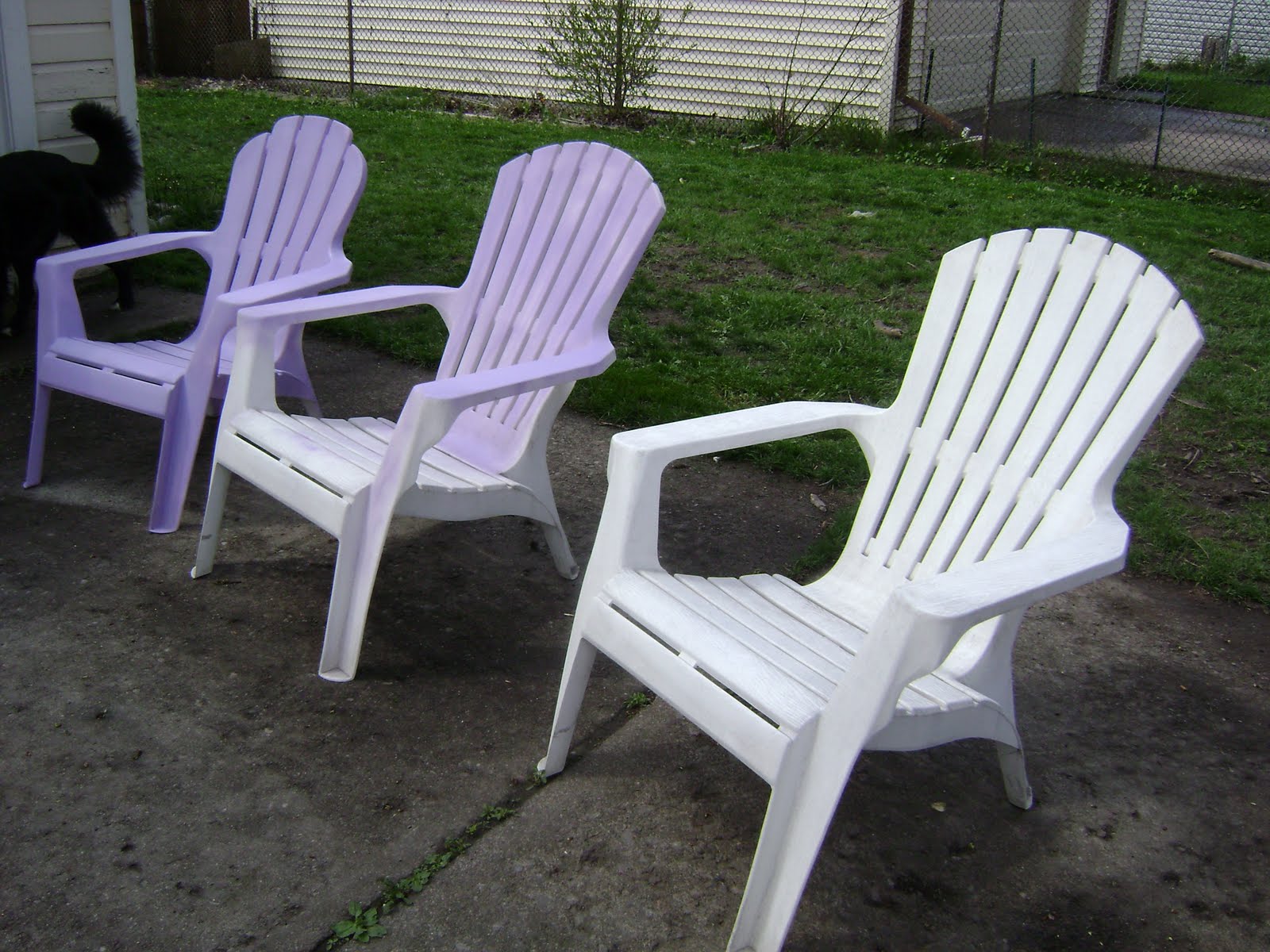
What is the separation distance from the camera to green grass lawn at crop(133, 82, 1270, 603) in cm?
375

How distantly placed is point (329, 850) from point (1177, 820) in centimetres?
156

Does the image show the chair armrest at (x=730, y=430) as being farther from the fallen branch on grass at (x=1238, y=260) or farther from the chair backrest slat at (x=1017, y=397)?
the fallen branch on grass at (x=1238, y=260)

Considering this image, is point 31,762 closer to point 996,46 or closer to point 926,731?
point 926,731

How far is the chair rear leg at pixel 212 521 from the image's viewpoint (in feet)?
9.60

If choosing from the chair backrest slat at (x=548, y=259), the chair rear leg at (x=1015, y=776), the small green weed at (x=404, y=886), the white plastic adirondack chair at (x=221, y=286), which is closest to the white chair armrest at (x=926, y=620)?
the chair rear leg at (x=1015, y=776)

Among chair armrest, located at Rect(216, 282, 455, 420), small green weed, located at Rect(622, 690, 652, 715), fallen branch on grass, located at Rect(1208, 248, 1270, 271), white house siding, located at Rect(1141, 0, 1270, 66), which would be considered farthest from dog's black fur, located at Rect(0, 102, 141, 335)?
white house siding, located at Rect(1141, 0, 1270, 66)

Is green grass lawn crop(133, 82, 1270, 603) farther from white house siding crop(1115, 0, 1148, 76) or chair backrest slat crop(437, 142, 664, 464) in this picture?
white house siding crop(1115, 0, 1148, 76)

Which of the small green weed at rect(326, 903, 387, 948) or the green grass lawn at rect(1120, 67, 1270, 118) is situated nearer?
the small green weed at rect(326, 903, 387, 948)

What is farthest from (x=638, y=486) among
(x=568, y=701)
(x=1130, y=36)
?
(x=1130, y=36)

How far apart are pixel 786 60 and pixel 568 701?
27.8 ft

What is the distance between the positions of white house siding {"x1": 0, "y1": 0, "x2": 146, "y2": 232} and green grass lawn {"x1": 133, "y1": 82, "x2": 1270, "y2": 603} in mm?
703

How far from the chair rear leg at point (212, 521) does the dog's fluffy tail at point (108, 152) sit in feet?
7.27

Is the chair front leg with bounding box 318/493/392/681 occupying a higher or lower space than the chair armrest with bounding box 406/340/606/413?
lower

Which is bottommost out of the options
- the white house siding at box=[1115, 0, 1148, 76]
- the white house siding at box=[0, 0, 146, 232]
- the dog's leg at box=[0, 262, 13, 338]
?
the dog's leg at box=[0, 262, 13, 338]
